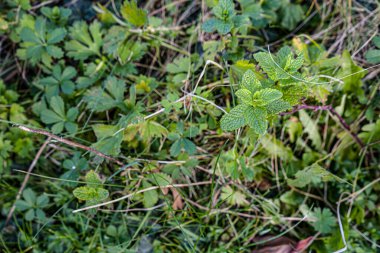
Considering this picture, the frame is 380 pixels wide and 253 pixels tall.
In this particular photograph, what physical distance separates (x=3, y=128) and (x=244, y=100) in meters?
1.63

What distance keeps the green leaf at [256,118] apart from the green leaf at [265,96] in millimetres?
34

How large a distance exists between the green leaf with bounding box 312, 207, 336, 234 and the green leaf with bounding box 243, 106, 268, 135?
85cm

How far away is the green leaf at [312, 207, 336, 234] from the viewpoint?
2.33 metres

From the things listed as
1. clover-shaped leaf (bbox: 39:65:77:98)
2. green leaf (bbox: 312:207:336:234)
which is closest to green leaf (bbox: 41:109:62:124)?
clover-shaped leaf (bbox: 39:65:77:98)

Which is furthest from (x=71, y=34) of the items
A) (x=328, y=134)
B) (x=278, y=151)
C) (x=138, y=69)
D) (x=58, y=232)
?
(x=328, y=134)

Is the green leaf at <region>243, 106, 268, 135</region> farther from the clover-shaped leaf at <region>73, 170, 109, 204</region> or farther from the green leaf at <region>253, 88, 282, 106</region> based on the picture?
the clover-shaped leaf at <region>73, 170, 109, 204</region>

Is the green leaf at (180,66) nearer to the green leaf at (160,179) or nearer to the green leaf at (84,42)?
the green leaf at (84,42)

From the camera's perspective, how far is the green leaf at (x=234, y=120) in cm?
183

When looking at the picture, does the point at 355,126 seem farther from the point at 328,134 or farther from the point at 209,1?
the point at 209,1

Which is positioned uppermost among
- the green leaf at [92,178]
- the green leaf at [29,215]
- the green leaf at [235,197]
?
the green leaf at [92,178]

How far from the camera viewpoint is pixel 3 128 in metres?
2.53

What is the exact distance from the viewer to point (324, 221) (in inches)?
92.2

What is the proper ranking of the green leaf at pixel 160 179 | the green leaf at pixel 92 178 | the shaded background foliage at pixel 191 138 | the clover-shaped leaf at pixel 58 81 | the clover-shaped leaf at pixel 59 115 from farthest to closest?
the clover-shaped leaf at pixel 58 81
the clover-shaped leaf at pixel 59 115
the shaded background foliage at pixel 191 138
the green leaf at pixel 160 179
the green leaf at pixel 92 178

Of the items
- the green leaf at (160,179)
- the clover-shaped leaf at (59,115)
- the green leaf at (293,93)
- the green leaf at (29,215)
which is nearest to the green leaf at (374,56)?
the green leaf at (293,93)
